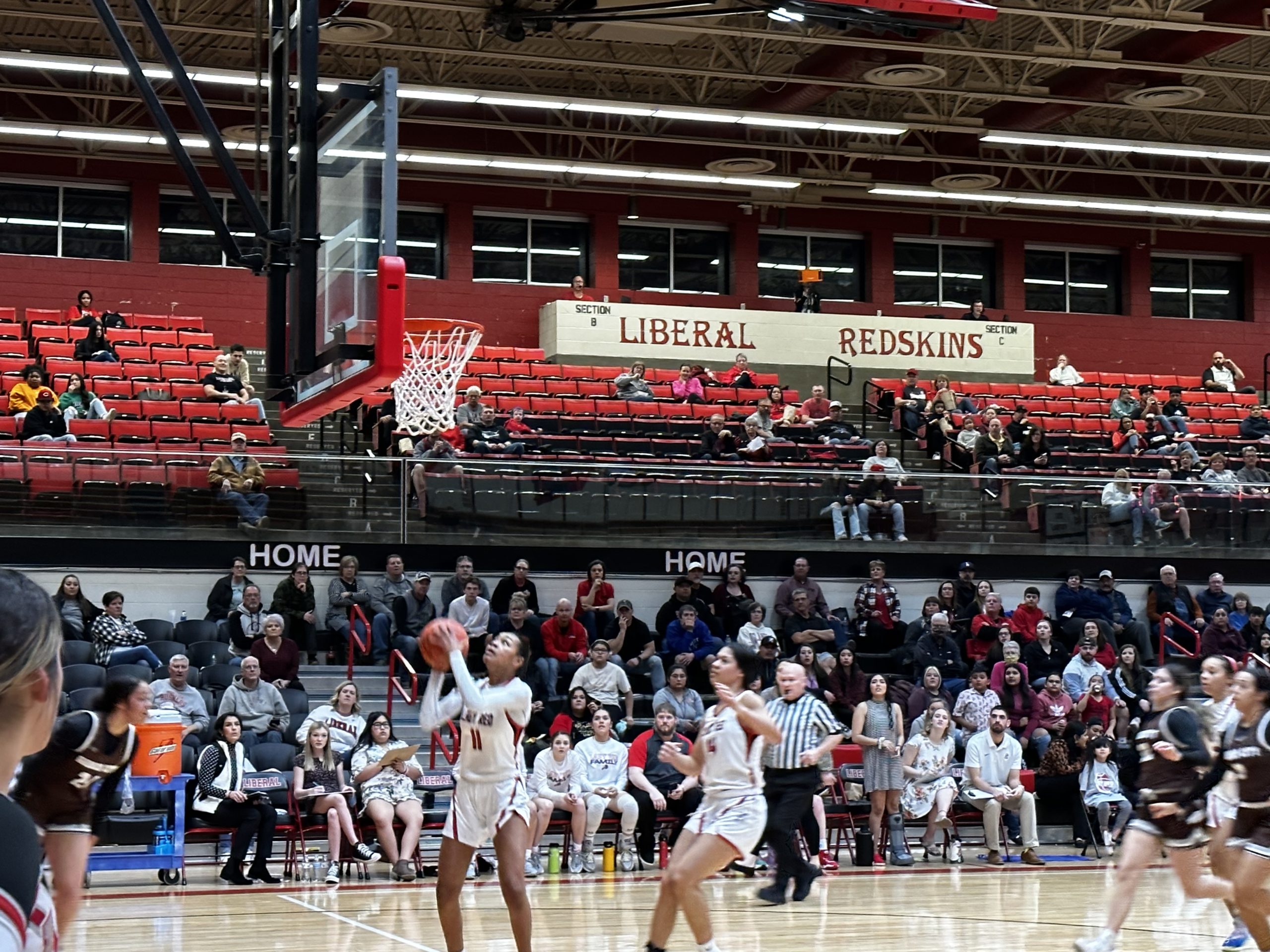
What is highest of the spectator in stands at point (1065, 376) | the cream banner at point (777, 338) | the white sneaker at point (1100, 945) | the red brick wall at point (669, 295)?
the red brick wall at point (669, 295)

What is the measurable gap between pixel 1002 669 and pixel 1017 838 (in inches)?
72.6

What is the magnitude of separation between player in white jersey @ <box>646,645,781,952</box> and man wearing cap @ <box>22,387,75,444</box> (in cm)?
1179

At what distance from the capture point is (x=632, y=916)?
38.5ft

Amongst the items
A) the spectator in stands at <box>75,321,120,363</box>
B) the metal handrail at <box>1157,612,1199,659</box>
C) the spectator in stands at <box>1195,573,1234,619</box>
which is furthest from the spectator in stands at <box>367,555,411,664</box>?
the spectator in stands at <box>1195,573,1234,619</box>

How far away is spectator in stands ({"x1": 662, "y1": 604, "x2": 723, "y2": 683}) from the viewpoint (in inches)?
725

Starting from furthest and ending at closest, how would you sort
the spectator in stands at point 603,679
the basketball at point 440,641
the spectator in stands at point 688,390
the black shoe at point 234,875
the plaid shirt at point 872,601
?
the spectator in stands at point 688,390 < the plaid shirt at point 872,601 < the spectator in stands at point 603,679 < the black shoe at point 234,875 < the basketball at point 440,641

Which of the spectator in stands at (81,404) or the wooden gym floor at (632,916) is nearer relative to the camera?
the wooden gym floor at (632,916)

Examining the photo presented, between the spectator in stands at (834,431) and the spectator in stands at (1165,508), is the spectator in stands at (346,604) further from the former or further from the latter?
the spectator in stands at (1165,508)

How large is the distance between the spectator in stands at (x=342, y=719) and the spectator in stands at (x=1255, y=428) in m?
16.9

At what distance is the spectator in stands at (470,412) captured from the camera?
20984 mm

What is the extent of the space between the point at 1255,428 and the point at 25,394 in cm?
1875

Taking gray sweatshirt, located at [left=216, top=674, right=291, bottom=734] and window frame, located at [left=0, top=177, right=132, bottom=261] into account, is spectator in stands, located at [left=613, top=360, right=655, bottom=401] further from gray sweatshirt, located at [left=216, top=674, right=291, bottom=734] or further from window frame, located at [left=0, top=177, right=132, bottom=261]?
gray sweatshirt, located at [left=216, top=674, right=291, bottom=734]

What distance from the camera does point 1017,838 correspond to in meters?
17.3

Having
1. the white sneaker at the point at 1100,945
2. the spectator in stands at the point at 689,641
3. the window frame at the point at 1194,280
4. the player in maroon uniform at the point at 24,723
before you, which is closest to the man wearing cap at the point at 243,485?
the spectator in stands at the point at 689,641
